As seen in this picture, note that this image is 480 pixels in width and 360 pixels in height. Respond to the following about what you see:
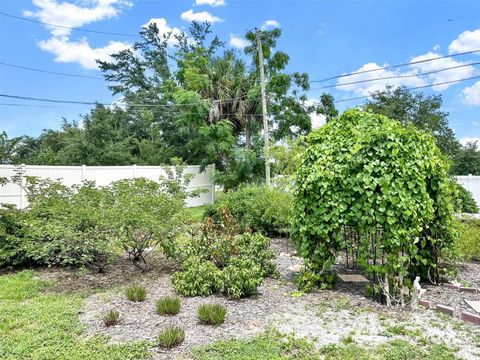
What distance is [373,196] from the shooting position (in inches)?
141

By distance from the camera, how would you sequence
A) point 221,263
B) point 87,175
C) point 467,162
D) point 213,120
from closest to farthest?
point 221,263 < point 87,175 < point 213,120 < point 467,162

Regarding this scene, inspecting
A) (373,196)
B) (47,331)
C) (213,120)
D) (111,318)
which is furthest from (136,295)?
(213,120)

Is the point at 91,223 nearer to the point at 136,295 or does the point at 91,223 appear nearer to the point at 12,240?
the point at 12,240

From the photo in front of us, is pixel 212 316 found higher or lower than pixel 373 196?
lower

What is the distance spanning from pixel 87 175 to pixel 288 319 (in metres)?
11.9

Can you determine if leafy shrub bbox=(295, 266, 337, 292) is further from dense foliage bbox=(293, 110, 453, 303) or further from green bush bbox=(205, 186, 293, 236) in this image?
green bush bbox=(205, 186, 293, 236)

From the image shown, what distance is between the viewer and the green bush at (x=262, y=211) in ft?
24.5

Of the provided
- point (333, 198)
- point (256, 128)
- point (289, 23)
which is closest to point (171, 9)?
point (289, 23)

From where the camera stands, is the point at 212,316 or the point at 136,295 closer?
the point at 212,316

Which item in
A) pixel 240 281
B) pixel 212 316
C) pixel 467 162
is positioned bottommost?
pixel 212 316

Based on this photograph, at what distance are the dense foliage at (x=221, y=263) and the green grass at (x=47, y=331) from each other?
1.19 metres

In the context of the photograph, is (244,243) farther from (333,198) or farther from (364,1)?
(364,1)

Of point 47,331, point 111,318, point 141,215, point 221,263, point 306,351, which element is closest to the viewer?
point 306,351

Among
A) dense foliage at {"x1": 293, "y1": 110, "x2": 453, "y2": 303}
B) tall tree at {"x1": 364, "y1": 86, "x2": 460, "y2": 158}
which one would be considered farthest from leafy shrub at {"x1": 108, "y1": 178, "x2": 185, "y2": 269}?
tall tree at {"x1": 364, "y1": 86, "x2": 460, "y2": 158}
